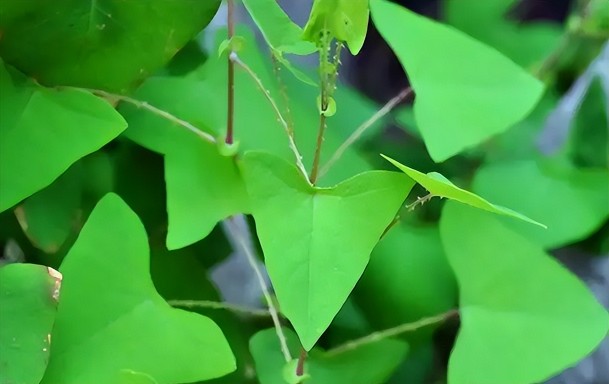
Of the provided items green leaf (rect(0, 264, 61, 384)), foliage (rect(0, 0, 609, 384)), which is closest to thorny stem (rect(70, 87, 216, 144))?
foliage (rect(0, 0, 609, 384))

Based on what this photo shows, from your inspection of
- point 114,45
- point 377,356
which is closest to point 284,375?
point 377,356

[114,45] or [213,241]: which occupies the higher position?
[114,45]

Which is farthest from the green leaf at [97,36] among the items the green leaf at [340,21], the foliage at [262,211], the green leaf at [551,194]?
the green leaf at [551,194]

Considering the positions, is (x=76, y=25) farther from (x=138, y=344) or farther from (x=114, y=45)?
(x=138, y=344)

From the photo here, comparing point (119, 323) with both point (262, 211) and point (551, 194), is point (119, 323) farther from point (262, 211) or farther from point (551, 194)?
point (551, 194)

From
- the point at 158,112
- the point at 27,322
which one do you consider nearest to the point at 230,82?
the point at 158,112

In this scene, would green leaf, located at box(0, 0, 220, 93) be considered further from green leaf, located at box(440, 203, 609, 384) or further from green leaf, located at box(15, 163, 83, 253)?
green leaf, located at box(440, 203, 609, 384)
